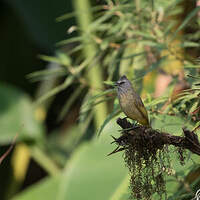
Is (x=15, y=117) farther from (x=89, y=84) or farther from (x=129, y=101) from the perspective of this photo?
(x=129, y=101)

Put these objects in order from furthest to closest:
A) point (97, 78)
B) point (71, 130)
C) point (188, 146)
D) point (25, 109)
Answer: point (71, 130), point (25, 109), point (97, 78), point (188, 146)

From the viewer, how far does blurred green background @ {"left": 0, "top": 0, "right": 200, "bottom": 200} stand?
1.12 meters

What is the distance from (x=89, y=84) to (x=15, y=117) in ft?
6.78

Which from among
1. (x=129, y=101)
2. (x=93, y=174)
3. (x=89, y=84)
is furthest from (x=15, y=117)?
(x=129, y=101)

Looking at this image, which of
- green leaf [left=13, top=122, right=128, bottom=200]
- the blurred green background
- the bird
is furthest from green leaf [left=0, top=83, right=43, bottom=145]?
the bird

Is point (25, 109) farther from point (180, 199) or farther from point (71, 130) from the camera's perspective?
point (180, 199)

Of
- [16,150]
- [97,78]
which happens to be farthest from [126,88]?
[16,150]

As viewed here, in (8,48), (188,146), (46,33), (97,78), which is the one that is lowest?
(188,146)

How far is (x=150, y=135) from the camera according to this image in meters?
0.76

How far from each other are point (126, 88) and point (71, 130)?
2787 millimetres

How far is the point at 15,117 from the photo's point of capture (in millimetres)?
3373

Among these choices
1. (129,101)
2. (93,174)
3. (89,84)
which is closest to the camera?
(129,101)

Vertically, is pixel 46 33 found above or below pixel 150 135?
above

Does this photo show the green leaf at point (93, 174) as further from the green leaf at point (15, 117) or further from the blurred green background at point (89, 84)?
the green leaf at point (15, 117)
